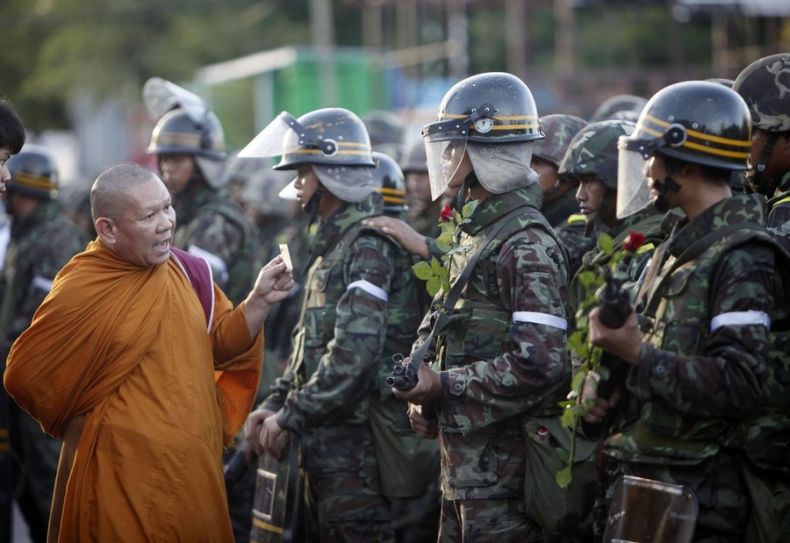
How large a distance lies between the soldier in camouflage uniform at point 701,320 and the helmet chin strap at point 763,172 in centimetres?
74

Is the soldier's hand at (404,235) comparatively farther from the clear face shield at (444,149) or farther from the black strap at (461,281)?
the black strap at (461,281)

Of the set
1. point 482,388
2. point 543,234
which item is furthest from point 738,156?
point 482,388

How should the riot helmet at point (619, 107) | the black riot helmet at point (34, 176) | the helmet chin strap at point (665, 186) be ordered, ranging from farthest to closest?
the black riot helmet at point (34, 176)
the riot helmet at point (619, 107)
the helmet chin strap at point (665, 186)

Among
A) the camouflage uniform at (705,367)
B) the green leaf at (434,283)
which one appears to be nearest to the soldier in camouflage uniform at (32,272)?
the green leaf at (434,283)

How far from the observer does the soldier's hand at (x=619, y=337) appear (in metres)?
4.30

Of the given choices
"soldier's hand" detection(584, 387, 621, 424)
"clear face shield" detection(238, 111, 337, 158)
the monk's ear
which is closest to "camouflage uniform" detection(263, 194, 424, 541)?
"clear face shield" detection(238, 111, 337, 158)

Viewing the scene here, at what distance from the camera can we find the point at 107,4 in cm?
2791

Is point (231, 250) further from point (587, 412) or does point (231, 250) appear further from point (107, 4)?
point (107, 4)

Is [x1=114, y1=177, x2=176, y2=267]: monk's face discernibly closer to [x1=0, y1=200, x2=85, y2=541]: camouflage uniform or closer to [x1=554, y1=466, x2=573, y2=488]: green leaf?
[x1=554, y1=466, x2=573, y2=488]: green leaf

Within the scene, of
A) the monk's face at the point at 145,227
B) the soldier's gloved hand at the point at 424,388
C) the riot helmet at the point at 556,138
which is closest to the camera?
the soldier's gloved hand at the point at 424,388

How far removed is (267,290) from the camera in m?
5.84

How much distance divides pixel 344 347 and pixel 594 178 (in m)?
1.55

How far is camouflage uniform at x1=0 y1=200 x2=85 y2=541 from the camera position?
29.1ft

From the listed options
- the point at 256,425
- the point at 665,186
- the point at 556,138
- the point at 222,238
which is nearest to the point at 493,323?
the point at 665,186
